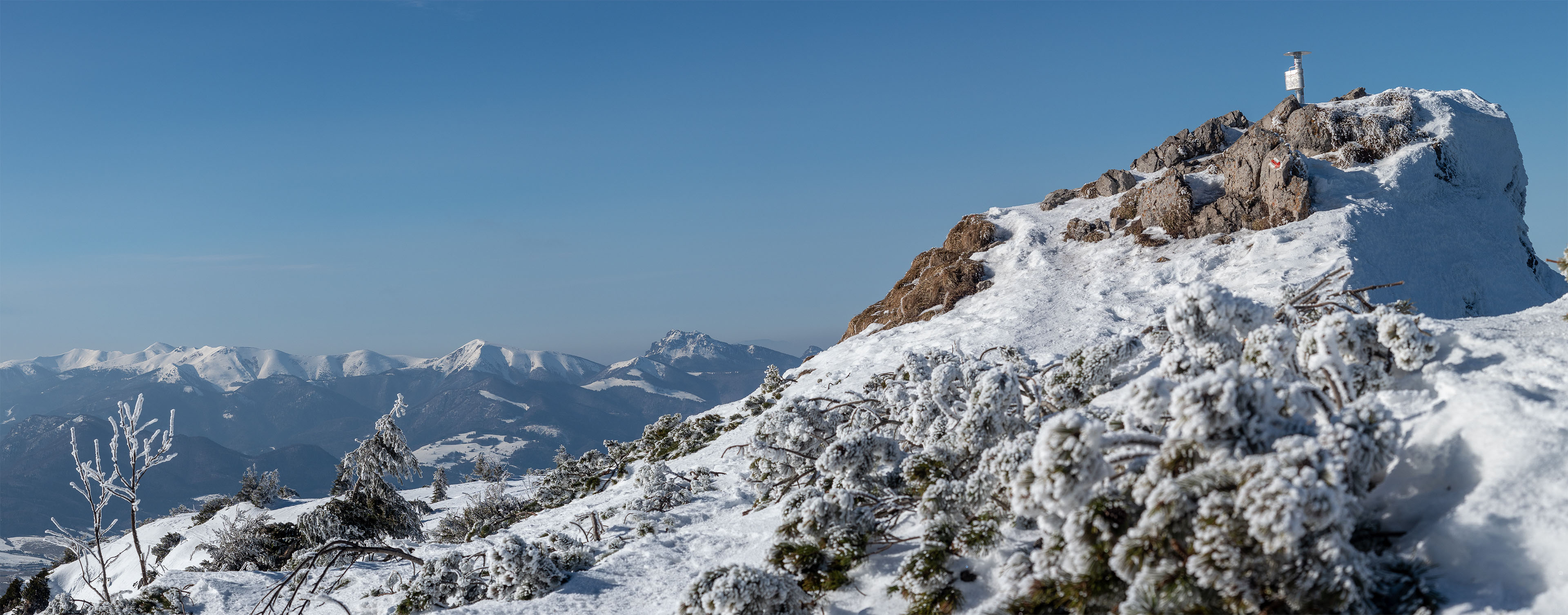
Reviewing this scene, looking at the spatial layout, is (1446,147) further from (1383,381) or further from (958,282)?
(1383,381)

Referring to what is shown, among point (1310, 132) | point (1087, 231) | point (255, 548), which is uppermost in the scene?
point (1310, 132)

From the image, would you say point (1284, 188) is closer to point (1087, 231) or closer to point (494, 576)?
point (1087, 231)

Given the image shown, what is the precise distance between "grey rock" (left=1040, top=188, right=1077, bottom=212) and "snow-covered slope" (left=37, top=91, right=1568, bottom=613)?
0.47 m

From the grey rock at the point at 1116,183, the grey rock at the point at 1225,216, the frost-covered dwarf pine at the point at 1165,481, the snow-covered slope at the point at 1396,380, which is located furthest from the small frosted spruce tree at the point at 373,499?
the grey rock at the point at 1116,183

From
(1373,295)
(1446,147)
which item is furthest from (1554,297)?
(1373,295)

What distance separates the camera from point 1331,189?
70.5ft

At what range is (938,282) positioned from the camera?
26.4m

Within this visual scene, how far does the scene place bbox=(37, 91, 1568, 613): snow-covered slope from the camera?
3.21 m

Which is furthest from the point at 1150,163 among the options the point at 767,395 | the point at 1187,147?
the point at 767,395

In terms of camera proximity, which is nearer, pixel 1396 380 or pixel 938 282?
pixel 1396 380

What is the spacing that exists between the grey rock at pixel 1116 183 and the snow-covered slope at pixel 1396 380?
2.04ft

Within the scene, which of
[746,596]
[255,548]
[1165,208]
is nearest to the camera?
[746,596]

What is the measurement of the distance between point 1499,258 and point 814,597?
25997mm

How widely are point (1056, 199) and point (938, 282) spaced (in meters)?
7.03
